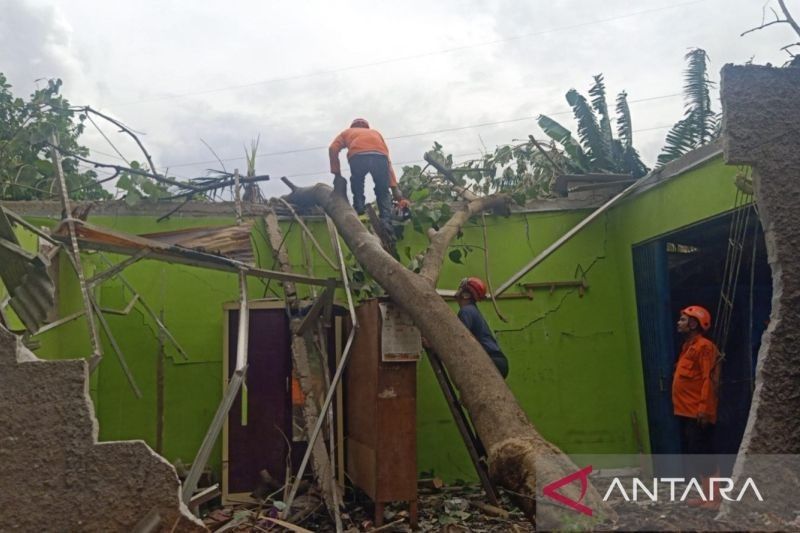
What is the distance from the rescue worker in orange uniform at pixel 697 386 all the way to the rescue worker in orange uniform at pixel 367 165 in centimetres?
307

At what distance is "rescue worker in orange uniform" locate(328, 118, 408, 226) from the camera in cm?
717

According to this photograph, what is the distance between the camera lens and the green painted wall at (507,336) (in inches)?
274

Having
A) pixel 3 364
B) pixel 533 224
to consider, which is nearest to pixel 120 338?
pixel 3 364

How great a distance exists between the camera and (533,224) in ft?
25.0

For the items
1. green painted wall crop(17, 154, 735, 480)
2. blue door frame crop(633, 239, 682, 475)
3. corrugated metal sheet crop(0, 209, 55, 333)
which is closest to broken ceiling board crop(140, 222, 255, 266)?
green painted wall crop(17, 154, 735, 480)

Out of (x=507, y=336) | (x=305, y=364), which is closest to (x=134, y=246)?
(x=305, y=364)

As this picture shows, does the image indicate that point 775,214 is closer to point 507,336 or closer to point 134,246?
point 134,246

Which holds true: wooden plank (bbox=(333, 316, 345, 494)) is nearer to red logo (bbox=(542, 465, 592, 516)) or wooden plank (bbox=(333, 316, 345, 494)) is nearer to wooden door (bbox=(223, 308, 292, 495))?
wooden door (bbox=(223, 308, 292, 495))

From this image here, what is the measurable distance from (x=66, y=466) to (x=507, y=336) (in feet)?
16.0

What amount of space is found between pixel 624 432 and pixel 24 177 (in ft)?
23.3

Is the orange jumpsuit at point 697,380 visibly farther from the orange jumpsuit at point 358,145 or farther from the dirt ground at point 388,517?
the orange jumpsuit at point 358,145

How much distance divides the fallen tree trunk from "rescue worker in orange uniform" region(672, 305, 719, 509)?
207 centimetres

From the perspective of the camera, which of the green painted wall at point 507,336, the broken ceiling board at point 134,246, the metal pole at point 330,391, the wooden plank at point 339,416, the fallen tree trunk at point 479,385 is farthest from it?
the green painted wall at point 507,336

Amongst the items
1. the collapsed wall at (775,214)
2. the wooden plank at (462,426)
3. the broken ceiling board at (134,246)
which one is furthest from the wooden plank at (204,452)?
the collapsed wall at (775,214)
